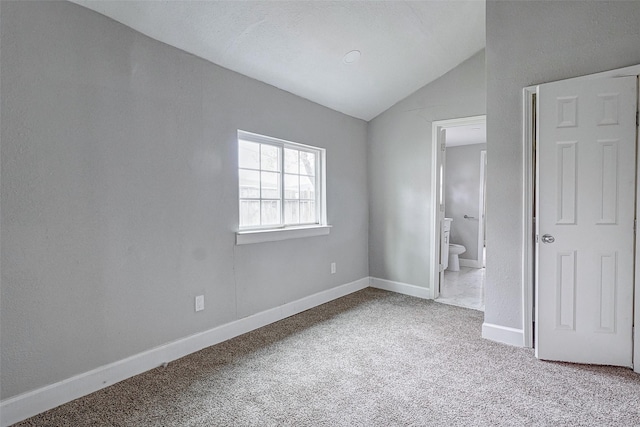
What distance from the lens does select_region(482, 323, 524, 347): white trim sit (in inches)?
108

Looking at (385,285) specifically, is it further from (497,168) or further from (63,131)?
(63,131)

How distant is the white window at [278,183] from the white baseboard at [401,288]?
1.23 metres

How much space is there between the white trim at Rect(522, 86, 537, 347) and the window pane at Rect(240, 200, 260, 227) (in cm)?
222

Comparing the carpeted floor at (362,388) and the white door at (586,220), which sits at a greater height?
the white door at (586,220)

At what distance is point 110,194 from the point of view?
7.11 feet

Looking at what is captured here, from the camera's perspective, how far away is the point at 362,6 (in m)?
2.60

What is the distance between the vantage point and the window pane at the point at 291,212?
3.52 meters

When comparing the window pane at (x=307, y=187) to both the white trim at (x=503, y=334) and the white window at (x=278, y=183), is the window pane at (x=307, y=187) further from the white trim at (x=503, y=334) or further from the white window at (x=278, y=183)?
the white trim at (x=503, y=334)

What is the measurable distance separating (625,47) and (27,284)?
3.95m

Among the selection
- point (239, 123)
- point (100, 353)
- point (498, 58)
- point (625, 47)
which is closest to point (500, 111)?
point (498, 58)

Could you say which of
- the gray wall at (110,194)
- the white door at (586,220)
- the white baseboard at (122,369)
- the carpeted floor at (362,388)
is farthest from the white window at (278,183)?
the white door at (586,220)

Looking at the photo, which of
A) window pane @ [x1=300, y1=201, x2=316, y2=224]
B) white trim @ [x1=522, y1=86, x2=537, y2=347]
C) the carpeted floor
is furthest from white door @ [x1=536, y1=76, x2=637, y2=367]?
window pane @ [x1=300, y1=201, x2=316, y2=224]

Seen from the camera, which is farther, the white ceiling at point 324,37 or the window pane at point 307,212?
the window pane at point 307,212

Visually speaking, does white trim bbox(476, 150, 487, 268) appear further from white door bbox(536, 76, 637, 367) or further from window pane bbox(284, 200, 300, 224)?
window pane bbox(284, 200, 300, 224)
